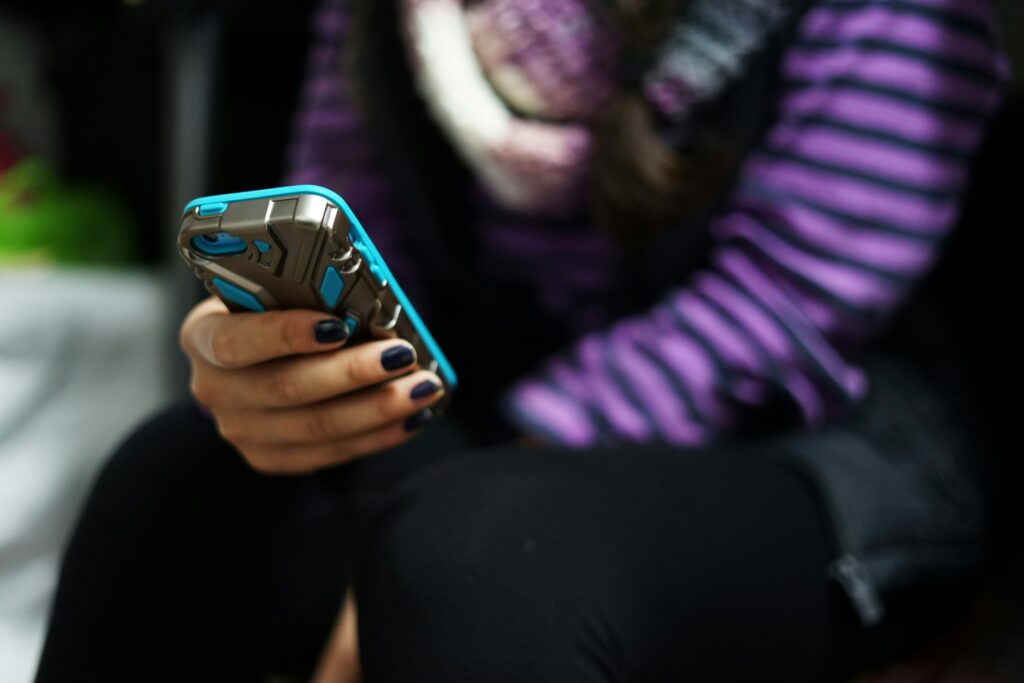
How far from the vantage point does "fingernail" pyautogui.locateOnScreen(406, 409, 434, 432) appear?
1.18 feet

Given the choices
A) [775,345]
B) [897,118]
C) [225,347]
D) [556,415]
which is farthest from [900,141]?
[225,347]

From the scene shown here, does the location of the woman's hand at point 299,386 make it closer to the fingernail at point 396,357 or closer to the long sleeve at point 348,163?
the fingernail at point 396,357

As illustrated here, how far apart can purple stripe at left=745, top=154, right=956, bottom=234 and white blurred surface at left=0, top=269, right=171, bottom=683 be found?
47 centimetres

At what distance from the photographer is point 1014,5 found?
0.55 m

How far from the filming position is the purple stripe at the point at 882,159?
0.41m

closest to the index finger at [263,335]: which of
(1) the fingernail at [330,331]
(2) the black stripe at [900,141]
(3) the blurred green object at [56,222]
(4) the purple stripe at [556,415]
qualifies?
(1) the fingernail at [330,331]

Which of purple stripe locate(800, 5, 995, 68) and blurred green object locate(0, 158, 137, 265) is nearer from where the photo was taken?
purple stripe locate(800, 5, 995, 68)

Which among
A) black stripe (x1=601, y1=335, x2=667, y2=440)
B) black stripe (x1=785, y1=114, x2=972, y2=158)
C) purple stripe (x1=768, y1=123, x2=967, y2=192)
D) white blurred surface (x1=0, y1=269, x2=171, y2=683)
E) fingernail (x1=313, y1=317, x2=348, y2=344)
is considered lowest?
white blurred surface (x1=0, y1=269, x2=171, y2=683)

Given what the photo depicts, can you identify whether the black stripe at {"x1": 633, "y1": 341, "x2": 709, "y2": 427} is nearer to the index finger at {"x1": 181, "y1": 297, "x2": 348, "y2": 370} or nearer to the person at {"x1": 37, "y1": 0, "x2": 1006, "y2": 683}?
the person at {"x1": 37, "y1": 0, "x2": 1006, "y2": 683}

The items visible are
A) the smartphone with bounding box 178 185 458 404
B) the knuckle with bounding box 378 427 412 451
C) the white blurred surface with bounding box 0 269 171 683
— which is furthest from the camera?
the white blurred surface with bounding box 0 269 171 683

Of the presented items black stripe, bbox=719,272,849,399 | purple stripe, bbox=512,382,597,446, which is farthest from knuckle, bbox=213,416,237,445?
black stripe, bbox=719,272,849,399

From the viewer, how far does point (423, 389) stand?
13.4 inches

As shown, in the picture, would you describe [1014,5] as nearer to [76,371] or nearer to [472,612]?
[472,612]

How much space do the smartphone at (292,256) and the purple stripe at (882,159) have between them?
0.24 metres
